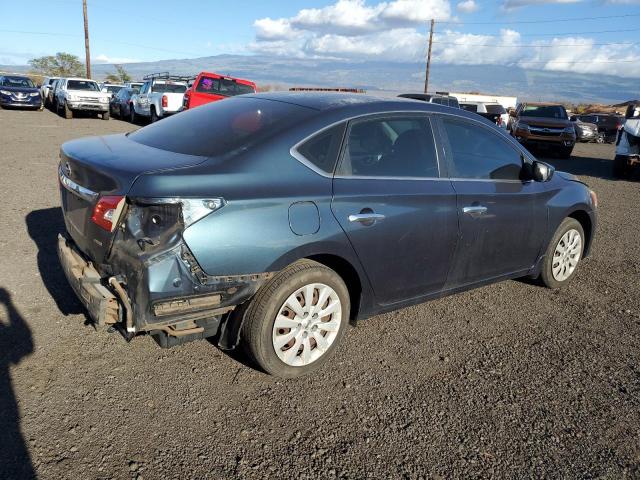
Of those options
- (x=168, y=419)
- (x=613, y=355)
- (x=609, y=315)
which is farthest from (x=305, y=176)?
(x=609, y=315)

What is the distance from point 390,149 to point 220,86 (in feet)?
48.1

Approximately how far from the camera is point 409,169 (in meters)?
3.71

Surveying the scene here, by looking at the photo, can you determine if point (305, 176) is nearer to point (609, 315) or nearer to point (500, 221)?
point (500, 221)

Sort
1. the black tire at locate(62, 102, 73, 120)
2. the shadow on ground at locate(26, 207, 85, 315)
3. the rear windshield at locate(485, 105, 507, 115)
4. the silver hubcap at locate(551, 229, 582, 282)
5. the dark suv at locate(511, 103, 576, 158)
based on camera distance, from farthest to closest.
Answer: the black tire at locate(62, 102, 73, 120) < the rear windshield at locate(485, 105, 507, 115) < the dark suv at locate(511, 103, 576, 158) < the silver hubcap at locate(551, 229, 582, 282) < the shadow on ground at locate(26, 207, 85, 315)

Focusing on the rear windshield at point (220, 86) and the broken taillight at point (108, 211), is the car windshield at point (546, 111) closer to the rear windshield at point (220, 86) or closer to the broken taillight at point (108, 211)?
the rear windshield at point (220, 86)

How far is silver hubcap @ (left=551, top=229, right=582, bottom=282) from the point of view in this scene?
5.04 metres

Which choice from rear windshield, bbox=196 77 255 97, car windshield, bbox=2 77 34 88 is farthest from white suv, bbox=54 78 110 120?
rear windshield, bbox=196 77 255 97

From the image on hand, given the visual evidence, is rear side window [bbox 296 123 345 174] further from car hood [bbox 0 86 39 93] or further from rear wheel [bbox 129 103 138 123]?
car hood [bbox 0 86 39 93]

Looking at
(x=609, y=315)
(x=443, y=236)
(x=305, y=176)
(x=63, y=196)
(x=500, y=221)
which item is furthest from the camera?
(x=609, y=315)

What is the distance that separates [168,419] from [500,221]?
2851 mm

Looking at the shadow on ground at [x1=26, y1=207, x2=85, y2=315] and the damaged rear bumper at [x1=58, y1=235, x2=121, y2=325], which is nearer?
the damaged rear bumper at [x1=58, y1=235, x2=121, y2=325]

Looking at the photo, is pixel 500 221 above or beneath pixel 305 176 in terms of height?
beneath

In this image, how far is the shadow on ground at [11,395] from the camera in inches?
96.2

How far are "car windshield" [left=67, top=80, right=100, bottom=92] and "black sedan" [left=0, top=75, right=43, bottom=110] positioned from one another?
3955mm
